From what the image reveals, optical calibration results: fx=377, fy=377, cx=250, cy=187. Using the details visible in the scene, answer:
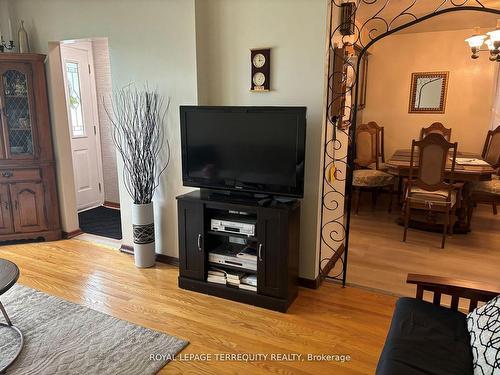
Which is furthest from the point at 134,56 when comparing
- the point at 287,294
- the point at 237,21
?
the point at 287,294

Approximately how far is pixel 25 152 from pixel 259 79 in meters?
2.64

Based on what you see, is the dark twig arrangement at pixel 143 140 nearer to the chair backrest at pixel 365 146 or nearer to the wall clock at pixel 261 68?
the wall clock at pixel 261 68

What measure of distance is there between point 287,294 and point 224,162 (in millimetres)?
1101

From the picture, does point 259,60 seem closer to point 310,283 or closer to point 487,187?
point 310,283

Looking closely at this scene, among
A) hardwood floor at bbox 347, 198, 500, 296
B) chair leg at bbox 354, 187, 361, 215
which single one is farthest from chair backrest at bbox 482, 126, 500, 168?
chair leg at bbox 354, 187, 361, 215

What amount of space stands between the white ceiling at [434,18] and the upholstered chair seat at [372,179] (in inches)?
74.3

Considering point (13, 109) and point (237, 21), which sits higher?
point (237, 21)

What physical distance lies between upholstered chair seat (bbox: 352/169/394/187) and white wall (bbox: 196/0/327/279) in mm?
2202

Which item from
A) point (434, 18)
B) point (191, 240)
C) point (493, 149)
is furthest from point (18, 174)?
point (493, 149)

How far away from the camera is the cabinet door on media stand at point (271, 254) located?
2.68 metres

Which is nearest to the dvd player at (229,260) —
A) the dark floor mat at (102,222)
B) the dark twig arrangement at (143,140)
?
the dark twig arrangement at (143,140)

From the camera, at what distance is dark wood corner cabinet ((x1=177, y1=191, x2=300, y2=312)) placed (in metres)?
2.70

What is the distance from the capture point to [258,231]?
2.74 meters

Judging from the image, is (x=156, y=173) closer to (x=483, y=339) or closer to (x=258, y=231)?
(x=258, y=231)
